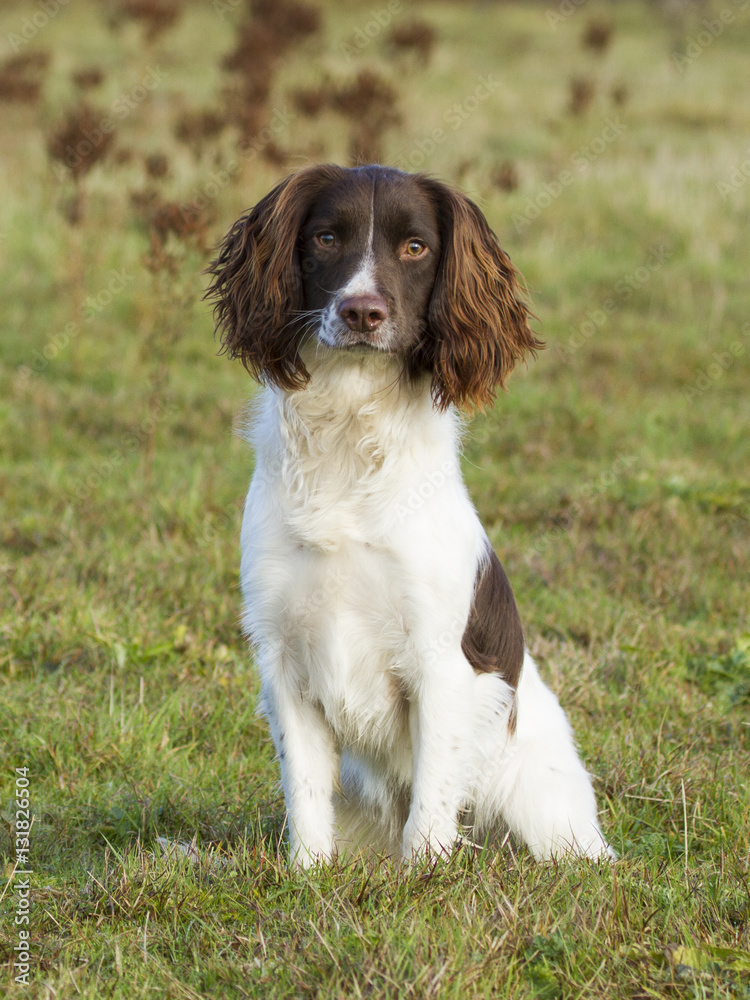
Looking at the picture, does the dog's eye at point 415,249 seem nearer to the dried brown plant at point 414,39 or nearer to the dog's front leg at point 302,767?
the dog's front leg at point 302,767

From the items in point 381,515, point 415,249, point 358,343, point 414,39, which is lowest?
point 381,515

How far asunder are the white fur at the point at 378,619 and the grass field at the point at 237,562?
23 centimetres

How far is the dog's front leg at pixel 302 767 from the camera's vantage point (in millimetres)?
2916

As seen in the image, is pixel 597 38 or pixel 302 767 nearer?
pixel 302 767

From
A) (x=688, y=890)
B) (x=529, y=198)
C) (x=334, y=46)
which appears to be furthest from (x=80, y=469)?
(x=334, y=46)

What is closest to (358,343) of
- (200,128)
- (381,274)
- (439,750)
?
(381,274)

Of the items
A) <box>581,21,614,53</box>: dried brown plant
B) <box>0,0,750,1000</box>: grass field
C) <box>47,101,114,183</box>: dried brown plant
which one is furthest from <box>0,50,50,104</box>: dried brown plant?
<box>581,21,614,53</box>: dried brown plant

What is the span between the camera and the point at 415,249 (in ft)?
9.46

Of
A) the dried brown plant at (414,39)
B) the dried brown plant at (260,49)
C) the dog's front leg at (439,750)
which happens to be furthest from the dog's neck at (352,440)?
the dried brown plant at (414,39)

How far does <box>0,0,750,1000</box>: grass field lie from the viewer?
7.70 ft

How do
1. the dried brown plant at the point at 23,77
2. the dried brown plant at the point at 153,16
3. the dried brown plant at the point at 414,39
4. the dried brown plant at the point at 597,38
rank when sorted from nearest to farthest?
the dried brown plant at the point at 23,77, the dried brown plant at the point at 414,39, the dried brown plant at the point at 153,16, the dried brown plant at the point at 597,38

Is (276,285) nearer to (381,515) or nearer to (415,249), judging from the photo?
(415,249)

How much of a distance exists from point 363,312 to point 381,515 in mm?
510

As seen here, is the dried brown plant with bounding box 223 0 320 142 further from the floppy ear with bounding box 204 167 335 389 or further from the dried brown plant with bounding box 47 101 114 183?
the floppy ear with bounding box 204 167 335 389
